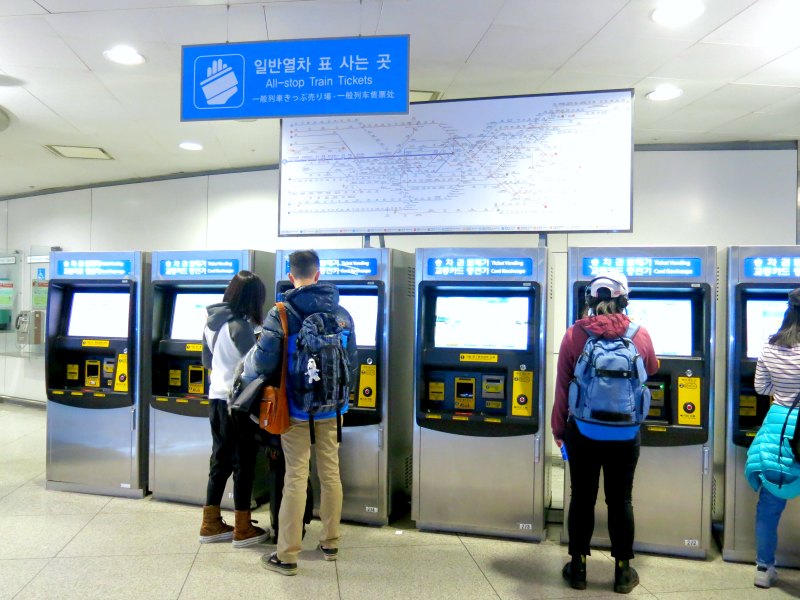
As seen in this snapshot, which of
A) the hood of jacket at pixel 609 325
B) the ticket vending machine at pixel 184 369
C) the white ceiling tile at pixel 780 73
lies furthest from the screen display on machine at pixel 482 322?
the white ceiling tile at pixel 780 73

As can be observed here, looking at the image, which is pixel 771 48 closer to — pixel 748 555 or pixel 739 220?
pixel 739 220

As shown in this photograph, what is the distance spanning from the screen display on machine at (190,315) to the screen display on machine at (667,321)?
253 cm

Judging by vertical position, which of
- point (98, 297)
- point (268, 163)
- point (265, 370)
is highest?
point (268, 163)

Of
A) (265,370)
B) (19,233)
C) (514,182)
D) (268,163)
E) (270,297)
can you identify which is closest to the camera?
(265,370)

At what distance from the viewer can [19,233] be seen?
7965 mm

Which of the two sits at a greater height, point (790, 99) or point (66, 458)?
point (790, 99)

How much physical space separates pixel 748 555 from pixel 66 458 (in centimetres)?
418

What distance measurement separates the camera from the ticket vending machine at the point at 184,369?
146 inches

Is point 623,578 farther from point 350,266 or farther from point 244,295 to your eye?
point 244,295

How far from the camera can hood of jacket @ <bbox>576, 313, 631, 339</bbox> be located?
8.46 feet

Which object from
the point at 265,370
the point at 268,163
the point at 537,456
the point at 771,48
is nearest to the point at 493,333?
the point at 537,456

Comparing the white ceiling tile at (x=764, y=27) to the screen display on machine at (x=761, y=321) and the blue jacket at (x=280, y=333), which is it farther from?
the blue jacket at (x=280, y=333)

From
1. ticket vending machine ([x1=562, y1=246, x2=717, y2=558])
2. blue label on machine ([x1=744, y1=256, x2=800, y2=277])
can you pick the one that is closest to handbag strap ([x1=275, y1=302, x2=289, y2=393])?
ticket vending machine ([x1=562, y1=246, x2=717, y2=558])

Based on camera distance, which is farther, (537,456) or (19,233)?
(19,233)
